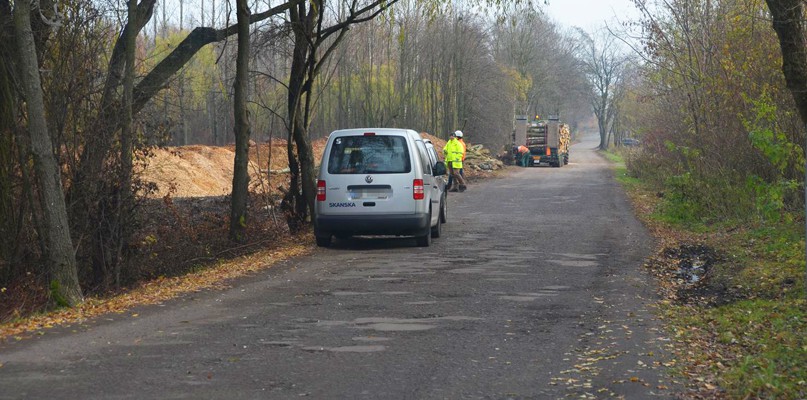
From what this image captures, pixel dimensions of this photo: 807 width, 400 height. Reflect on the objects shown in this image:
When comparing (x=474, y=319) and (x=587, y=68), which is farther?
(x=587, y=68)

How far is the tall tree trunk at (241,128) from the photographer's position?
1492cm

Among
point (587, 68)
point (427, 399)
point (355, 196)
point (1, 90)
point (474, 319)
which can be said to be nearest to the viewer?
point (427, 399)

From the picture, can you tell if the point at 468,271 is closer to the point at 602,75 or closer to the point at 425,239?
the point at 425,239

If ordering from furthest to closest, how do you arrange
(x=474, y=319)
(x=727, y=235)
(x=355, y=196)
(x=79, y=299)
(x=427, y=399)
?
(x=727, y=235)
(x=355, y=196)
(x=79, y=299)
(x=474, y=319)
(x=427, y=399)

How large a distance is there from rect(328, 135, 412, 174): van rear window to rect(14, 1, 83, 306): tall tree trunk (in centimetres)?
533

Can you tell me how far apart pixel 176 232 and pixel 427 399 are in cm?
989

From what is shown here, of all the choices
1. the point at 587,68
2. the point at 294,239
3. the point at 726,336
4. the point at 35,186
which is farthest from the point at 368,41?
the point at 587,68

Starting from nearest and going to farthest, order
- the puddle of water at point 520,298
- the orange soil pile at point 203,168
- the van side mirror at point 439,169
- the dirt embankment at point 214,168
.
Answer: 1. the puddle of water at point 520,298
2. the van side mirror at point 439,169
3. the orange soil pile at point 203,168
4. the dirt embankment at point 214,168

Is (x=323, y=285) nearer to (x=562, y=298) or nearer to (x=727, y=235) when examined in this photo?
(x=562, y=298)

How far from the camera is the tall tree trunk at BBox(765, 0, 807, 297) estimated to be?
9.93 metres

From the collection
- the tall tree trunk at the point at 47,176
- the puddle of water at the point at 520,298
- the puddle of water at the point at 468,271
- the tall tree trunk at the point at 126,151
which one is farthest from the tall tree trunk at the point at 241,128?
the puddle of water at the point at 520,298

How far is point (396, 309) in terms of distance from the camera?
959 cm

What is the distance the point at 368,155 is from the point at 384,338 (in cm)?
697

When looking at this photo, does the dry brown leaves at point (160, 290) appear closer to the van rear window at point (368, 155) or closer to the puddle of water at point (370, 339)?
the van rear window at point (368, 155)
